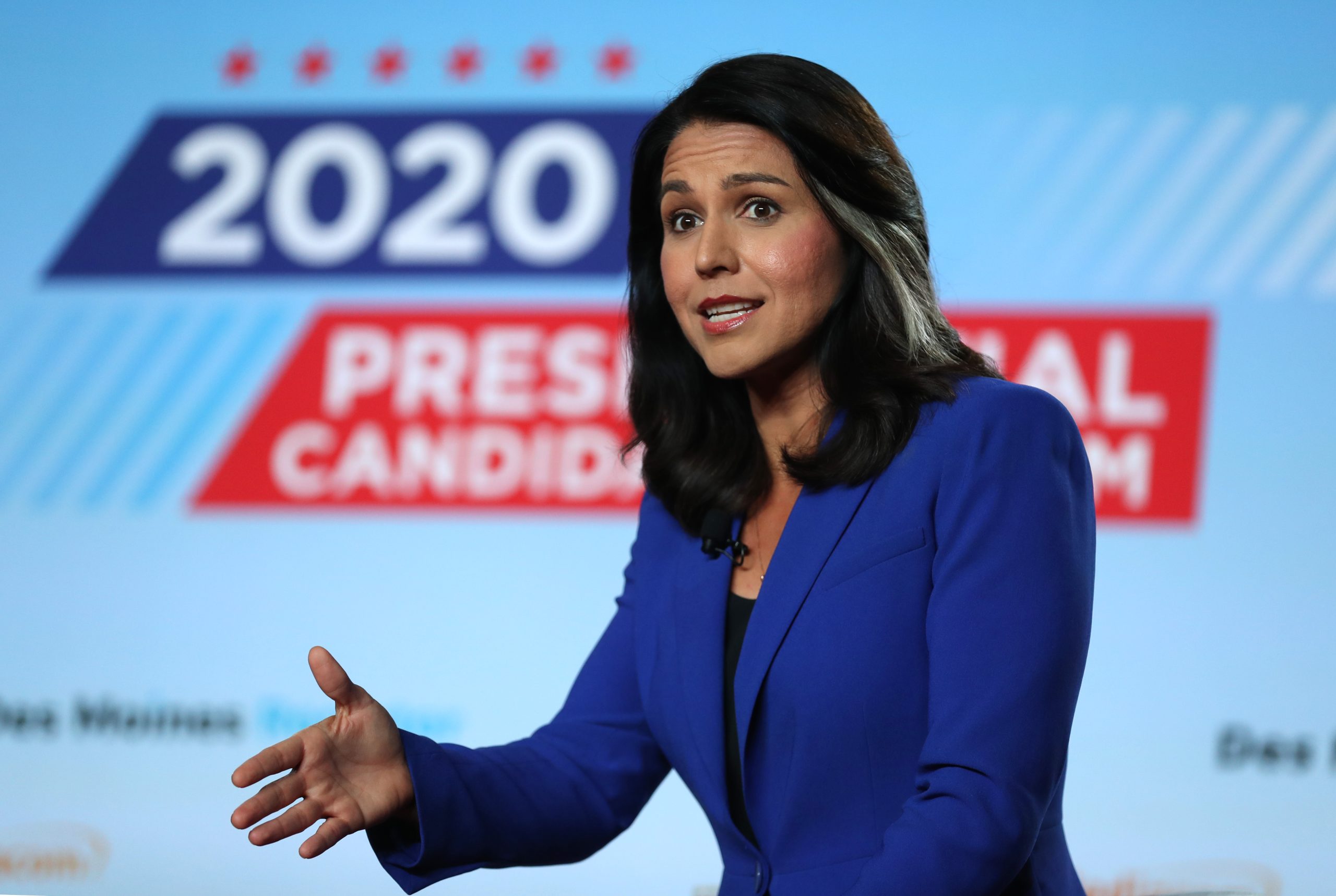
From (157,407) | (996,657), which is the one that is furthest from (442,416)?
(996,657)

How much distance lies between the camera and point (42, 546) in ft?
12.0

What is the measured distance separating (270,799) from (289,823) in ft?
0.10

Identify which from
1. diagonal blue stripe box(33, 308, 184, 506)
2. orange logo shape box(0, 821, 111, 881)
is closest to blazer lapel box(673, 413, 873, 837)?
diagonal blue stripe box(33, 308, 184, 506)

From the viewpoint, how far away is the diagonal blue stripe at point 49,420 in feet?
12.0

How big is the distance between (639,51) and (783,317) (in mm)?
2241

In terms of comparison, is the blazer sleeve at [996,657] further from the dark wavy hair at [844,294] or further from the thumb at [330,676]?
the thumb at [330,676]

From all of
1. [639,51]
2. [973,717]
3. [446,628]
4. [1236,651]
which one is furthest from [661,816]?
[973,717]

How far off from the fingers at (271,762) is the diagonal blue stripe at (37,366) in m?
2.77

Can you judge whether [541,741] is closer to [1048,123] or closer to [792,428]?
[792,428]

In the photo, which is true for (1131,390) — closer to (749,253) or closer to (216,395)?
(749,253)

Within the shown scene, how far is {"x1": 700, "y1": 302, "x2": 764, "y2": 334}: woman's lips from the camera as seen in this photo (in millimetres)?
1482

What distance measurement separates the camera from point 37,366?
3691 millimetres

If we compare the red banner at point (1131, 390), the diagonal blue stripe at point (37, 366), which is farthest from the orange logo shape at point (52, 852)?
the red banner at point (1131, 390)

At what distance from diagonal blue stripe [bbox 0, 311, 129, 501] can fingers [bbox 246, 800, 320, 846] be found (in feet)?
9.01
